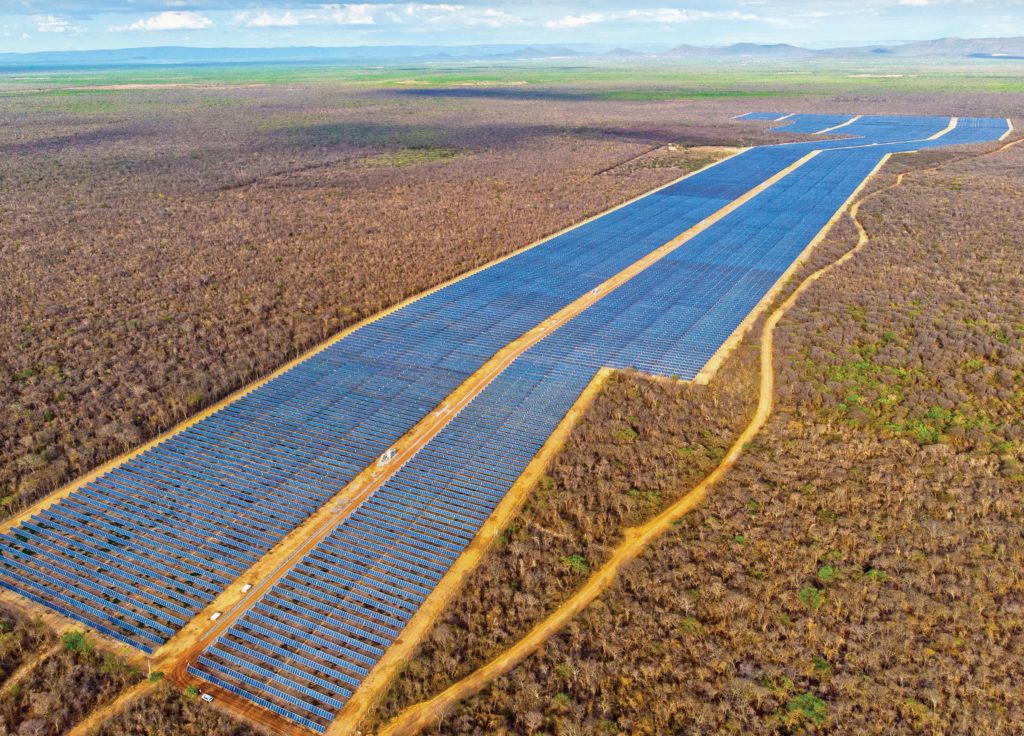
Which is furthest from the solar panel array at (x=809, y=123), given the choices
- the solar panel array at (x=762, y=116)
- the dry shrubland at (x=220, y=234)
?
the dry shrubland at (x=220, y=234)

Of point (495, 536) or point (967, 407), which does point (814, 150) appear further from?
point (495, 536)

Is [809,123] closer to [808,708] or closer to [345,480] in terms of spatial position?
[345,480]

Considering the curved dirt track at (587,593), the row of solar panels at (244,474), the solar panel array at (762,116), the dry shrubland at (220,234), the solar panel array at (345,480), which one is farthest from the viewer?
the solar panel array at (762,116)

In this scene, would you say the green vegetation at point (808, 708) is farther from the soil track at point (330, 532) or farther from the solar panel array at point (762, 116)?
the solar panel array at point (762, 116)

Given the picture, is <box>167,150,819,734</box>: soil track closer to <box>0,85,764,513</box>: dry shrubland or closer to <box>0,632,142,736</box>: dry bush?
<box>0,632,142,736</box>: dry bush

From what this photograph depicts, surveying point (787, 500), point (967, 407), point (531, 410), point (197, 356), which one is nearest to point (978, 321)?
point (967, 407)

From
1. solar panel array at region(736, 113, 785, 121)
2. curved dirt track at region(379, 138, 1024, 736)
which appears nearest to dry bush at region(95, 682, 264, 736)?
curved dirt track at region(379, 138, 1024, 736)
